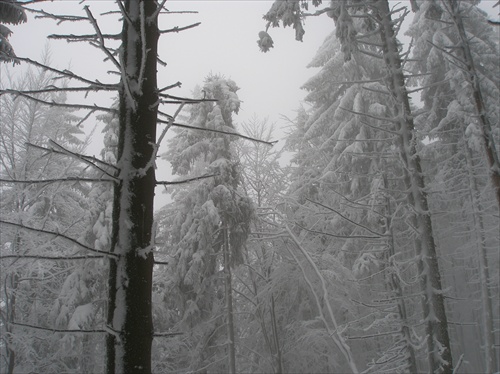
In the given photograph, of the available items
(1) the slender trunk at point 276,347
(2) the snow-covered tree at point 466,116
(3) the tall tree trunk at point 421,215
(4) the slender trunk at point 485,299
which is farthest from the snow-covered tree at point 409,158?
(4) the slender trunk at point 485,299

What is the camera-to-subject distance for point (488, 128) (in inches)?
192

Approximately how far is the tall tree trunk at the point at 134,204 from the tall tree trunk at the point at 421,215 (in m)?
4.61

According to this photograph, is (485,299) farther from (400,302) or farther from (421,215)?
(421,215)

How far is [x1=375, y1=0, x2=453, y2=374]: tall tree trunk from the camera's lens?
17.4 feet

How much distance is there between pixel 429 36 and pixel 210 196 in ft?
47.2

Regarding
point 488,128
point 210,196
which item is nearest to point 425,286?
point 488,128

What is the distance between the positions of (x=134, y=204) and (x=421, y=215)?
4892 mm

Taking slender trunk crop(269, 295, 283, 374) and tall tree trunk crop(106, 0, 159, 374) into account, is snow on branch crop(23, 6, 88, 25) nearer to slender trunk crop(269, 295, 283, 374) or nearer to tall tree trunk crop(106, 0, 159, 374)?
tall tree trunk crop(106, 0, 159, 374)

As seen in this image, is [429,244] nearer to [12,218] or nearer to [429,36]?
[12,218]

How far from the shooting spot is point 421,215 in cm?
571

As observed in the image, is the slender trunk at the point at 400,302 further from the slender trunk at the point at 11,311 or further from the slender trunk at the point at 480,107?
the slender trunk at the point at 11,311

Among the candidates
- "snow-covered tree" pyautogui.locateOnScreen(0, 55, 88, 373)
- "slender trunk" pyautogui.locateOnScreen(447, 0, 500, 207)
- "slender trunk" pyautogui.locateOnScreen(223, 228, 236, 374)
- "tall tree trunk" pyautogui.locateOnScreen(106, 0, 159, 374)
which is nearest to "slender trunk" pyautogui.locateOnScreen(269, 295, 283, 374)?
"slender trunk" pyautogui.locateOnScreen(223, 228, 236, 374)

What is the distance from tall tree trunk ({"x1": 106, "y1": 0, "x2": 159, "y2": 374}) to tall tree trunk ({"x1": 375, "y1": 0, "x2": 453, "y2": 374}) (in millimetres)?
4612

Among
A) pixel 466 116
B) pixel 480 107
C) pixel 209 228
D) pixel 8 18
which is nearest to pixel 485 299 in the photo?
pixel 466 116
